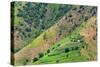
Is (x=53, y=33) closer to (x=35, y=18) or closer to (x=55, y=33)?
(x=55, y=33)

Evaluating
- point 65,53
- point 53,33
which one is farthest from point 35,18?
point 65,53

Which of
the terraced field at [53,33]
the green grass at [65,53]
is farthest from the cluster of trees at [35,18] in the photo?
the green grass at [65,53]

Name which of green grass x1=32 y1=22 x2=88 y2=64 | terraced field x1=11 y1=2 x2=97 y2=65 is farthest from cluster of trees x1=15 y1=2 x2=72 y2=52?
green grass x1=32 y1=22 x2=88 y2=64

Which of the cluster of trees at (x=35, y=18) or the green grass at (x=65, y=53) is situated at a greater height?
the cluster of trees at (x=35, y=18)

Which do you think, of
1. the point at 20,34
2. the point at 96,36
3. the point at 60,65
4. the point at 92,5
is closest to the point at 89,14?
the point at 92,5

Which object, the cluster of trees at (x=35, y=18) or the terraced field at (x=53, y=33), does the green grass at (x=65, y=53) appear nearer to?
the terraced field at (x=53, y=33)

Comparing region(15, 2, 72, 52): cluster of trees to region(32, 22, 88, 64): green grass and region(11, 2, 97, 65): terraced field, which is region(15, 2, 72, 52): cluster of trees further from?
region(32, 22, 88, 64): green grass

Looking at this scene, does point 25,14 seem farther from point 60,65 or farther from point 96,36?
point 96,36

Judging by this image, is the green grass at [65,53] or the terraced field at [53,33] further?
the green grass at [65,53]
